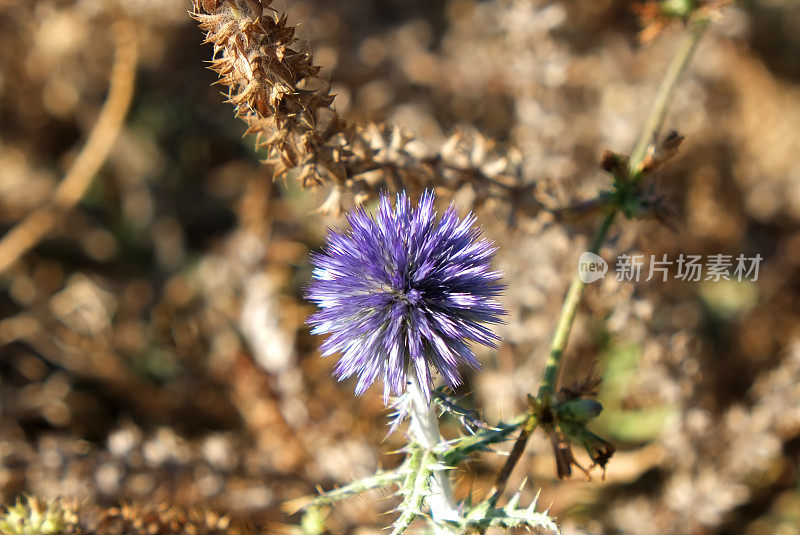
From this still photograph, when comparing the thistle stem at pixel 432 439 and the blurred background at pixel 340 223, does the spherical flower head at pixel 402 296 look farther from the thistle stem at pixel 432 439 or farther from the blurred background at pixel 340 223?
the blurred background at pixel 340 223

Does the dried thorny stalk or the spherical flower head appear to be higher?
the dried thorny stalk

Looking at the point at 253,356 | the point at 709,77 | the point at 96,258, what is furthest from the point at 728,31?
the point at 96,258

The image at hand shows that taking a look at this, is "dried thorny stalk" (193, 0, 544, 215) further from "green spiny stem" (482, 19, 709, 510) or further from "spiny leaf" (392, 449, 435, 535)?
"spiny leaf" (392, 449, 435, 535)

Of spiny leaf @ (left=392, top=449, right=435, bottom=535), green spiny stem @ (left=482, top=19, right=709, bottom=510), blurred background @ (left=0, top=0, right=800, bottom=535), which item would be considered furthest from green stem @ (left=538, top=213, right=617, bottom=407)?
spiny leaf @ (left=392, top=449, right=435, bottom=535)

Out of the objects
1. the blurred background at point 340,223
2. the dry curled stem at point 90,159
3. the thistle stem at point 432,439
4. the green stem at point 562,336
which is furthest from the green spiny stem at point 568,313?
the dry curled stem at point 90,159

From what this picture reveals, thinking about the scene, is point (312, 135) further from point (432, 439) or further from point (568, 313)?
point (568, 313)
